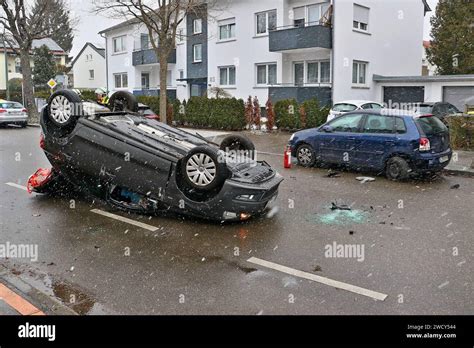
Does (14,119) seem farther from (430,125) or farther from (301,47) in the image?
(430,125)

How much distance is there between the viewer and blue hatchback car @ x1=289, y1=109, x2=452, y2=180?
10.8 metres

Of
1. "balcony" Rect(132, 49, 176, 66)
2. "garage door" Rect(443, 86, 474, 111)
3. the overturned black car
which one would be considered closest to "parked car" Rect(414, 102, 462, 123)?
"garage door" Rect(443, 86, 474, 111)

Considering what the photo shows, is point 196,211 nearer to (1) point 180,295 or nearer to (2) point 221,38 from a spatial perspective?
(1) point 180,295

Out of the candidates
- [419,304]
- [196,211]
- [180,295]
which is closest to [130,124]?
[196,211]

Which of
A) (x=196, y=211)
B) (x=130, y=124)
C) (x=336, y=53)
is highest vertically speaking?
(x=336, y=53)

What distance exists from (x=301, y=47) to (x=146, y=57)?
54.3 ft

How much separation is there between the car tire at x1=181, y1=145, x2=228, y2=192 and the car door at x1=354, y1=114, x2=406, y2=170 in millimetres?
5489

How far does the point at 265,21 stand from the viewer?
28.7 meters

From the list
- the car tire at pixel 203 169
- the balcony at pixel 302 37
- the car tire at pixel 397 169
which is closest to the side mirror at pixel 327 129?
the car tire at pixel 397 169

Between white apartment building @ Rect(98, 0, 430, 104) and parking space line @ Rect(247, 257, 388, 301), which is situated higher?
white apartment building @ Rect(98, 0, 430, 104)

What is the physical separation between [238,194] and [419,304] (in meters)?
3.00

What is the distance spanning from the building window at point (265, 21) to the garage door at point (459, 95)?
9869mm

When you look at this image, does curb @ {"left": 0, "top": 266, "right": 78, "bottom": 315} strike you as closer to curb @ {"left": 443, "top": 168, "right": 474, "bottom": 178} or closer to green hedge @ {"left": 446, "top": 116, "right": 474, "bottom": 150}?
curb @ {"left": 443, "top": 168, "right": 474, "bottom": 178}

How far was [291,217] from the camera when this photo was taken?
7926mm
